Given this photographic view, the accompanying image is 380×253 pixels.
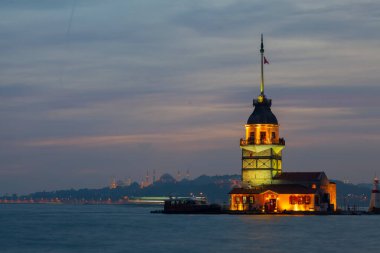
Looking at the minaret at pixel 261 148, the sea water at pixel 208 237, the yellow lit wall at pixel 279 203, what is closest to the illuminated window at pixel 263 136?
the minaret at pixel 261 148

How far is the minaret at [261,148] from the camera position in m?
177

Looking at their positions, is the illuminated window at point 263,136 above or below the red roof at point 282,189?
above

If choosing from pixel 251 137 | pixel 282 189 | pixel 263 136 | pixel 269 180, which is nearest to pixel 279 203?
pixel 282 189

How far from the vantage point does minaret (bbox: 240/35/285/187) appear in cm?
17700

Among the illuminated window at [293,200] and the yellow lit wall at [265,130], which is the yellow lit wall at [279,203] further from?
the yellow lit wall at [265,130]

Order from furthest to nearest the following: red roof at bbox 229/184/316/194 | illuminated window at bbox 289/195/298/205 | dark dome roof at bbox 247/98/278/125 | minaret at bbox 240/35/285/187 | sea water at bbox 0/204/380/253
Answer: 1. dark dome roof at bbox 247/98/278/125
2. minaret at bbox 240/35/285/187
3. illuminated window at bbox 289/195/298/205
4. red roof at bbox 229/184/316/194
5. sea water at bbox 0/204/380/253

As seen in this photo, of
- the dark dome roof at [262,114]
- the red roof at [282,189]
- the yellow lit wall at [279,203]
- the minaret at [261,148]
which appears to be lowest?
the yellow lit wall at [279,203]

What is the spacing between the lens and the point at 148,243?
116 meters

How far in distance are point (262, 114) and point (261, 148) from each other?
244 inches

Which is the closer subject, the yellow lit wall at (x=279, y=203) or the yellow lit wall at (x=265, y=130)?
the yellow lit wall at (x=279, y=203)

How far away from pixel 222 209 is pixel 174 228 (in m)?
53.1

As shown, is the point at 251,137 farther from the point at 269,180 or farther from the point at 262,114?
the point at 269,180

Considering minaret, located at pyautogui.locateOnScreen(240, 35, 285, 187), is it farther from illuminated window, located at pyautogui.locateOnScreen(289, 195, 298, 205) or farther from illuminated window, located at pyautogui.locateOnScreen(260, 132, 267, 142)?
illuminated window, located at pyautogui.locateOnScreen(289, 195, 298, 205)

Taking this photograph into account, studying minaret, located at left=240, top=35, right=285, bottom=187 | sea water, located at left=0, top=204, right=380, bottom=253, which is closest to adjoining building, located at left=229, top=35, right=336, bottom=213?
minaret, located at left=240, top=35, right=285, bottom=187
